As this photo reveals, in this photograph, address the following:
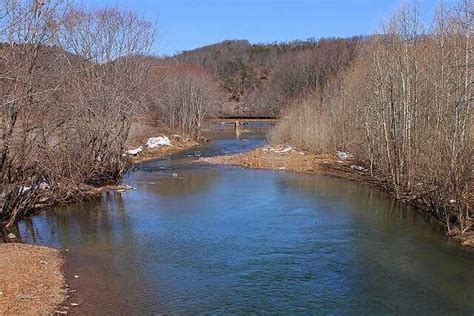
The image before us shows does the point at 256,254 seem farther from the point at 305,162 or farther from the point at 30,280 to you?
the point at 305,162

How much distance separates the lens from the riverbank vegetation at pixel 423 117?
648 inches

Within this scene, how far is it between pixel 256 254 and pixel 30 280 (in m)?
5.99

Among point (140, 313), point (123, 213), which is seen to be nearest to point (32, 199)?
point (123, 213)

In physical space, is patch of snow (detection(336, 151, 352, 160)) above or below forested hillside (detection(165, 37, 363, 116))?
below

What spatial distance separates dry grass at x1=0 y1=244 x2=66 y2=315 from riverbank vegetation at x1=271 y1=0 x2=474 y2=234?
1180 centimetres

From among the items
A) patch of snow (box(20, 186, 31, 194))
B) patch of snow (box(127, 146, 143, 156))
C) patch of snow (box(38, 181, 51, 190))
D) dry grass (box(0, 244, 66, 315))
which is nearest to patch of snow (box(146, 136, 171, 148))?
patch of snow (box(127, 146, 143, 156))

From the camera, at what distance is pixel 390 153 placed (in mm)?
24297

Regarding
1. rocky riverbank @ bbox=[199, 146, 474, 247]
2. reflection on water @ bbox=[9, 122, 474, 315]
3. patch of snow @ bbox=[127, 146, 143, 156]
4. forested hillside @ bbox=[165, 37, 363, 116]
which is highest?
forested hillside @ bbox=[165, 37, 363, 116]

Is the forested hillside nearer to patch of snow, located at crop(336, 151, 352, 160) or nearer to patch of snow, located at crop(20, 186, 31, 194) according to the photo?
patch of snow, located at crop(336, 151, 352, 160)

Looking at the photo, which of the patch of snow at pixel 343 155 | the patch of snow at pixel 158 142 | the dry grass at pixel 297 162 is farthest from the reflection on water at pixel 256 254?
the patch of snow at pixel 158 142

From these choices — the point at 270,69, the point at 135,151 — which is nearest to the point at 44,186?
the point at 135,151

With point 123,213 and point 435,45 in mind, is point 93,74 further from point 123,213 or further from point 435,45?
point 435,45

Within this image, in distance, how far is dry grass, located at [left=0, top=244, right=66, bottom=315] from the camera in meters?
10.2

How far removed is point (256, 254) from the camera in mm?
14422
